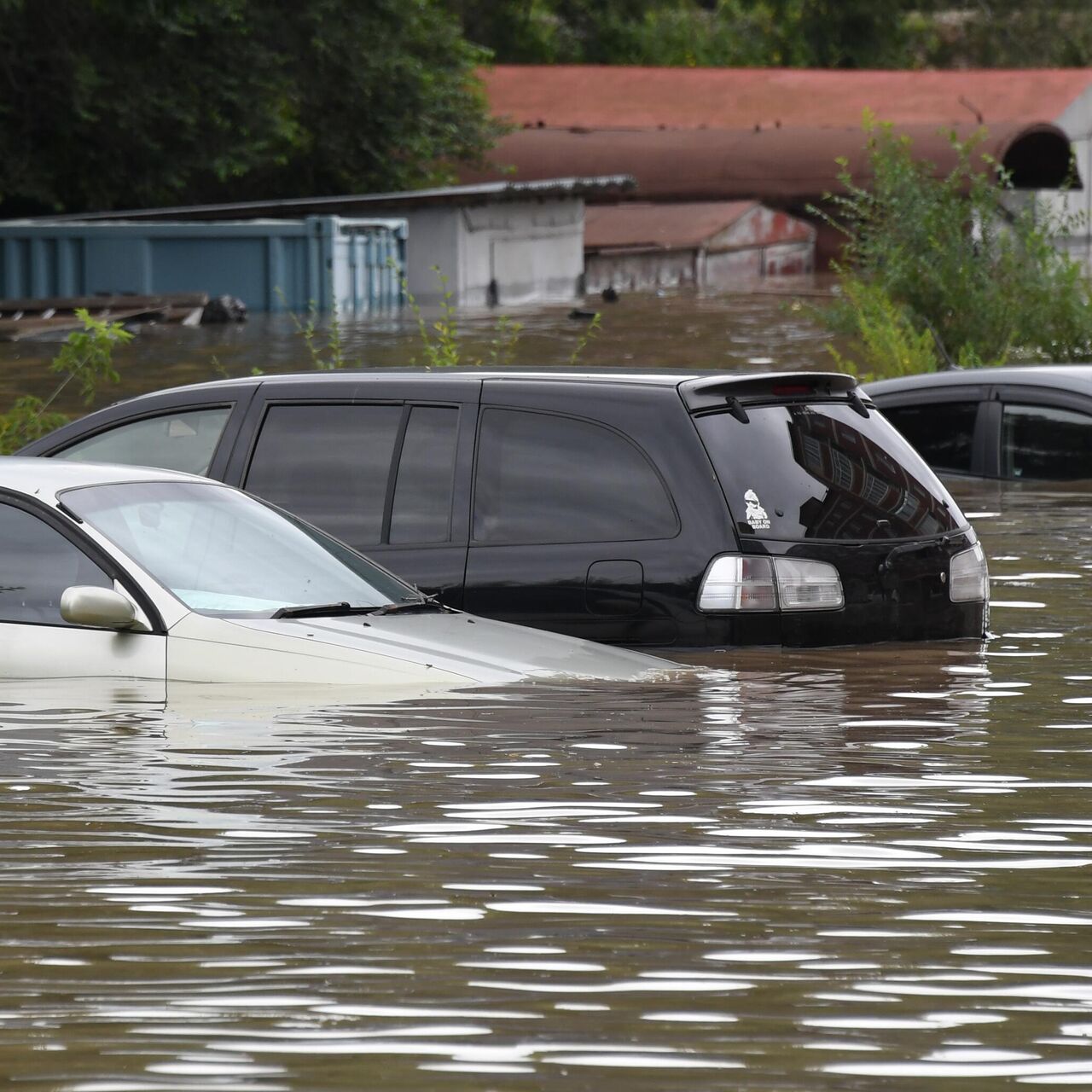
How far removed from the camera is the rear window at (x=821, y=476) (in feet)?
25.0

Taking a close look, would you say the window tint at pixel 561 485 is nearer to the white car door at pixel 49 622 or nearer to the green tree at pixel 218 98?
the white car door at pixel 49 622

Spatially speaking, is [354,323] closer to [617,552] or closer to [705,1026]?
[617,552]

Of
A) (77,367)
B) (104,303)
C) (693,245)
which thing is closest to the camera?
(77,367)

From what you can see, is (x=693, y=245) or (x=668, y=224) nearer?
(x=693, y=245)

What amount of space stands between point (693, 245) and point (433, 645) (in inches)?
1612

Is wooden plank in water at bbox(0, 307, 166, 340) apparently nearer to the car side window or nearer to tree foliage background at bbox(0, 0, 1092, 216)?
tree foliage background at bbox(0, 0, 1092, 216)

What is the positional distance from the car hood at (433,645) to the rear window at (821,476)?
2.44ft

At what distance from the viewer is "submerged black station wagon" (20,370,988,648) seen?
7.59 meters

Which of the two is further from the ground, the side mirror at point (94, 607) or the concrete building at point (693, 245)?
the concrete building at point (693, 245)

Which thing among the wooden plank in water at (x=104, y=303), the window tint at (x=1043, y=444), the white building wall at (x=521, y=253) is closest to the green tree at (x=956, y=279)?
the window tint at (x=1043, y=444)

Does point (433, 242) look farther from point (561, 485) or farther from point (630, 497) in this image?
point (630, 497)

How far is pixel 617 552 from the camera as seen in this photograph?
25.3 feet

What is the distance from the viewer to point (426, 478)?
8.12 metres

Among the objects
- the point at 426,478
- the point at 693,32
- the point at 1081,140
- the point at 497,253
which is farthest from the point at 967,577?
the point at 693,32
